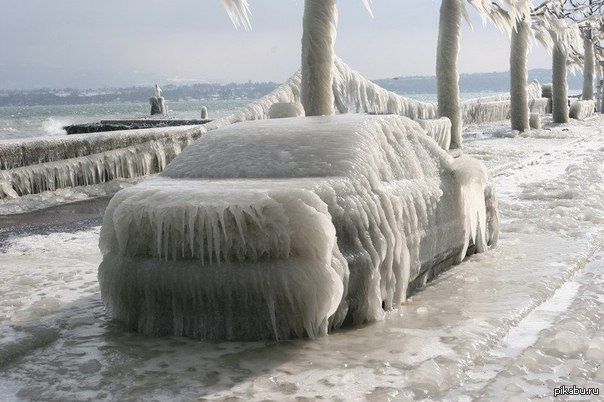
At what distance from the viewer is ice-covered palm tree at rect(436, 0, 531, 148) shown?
65.0 ft

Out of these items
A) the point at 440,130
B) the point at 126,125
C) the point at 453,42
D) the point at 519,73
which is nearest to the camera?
the point at 440,130

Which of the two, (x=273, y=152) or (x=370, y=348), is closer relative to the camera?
(x=370, y=348)

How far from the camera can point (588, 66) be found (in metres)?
42.8

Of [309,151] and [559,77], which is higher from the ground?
[559,77]

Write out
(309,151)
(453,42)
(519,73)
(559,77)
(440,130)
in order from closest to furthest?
(309,151) → (440,130) → (453,42) → (519,73) → (559,77)

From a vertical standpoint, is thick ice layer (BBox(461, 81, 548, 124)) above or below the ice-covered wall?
below

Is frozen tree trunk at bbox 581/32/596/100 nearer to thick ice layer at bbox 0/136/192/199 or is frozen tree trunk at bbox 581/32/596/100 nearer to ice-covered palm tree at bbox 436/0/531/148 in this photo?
ice-covered palm tree at bbox 436/0/531/148

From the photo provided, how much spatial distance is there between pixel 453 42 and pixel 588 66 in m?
25.8

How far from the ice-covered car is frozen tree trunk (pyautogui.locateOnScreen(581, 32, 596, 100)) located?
129 ft

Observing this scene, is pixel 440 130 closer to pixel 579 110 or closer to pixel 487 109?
pixel 487 109

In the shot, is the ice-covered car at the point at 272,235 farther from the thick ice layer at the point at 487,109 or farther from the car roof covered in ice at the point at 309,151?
the thick ice layer at the point at 487,109

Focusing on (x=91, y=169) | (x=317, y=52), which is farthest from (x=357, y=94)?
(x=91, y=169)

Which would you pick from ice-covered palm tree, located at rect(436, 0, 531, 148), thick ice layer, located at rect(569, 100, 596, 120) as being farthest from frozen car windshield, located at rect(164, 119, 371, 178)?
thick ice layer, located at rect(569, 100, 596, 120)

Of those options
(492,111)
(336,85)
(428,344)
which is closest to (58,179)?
(336,85)
